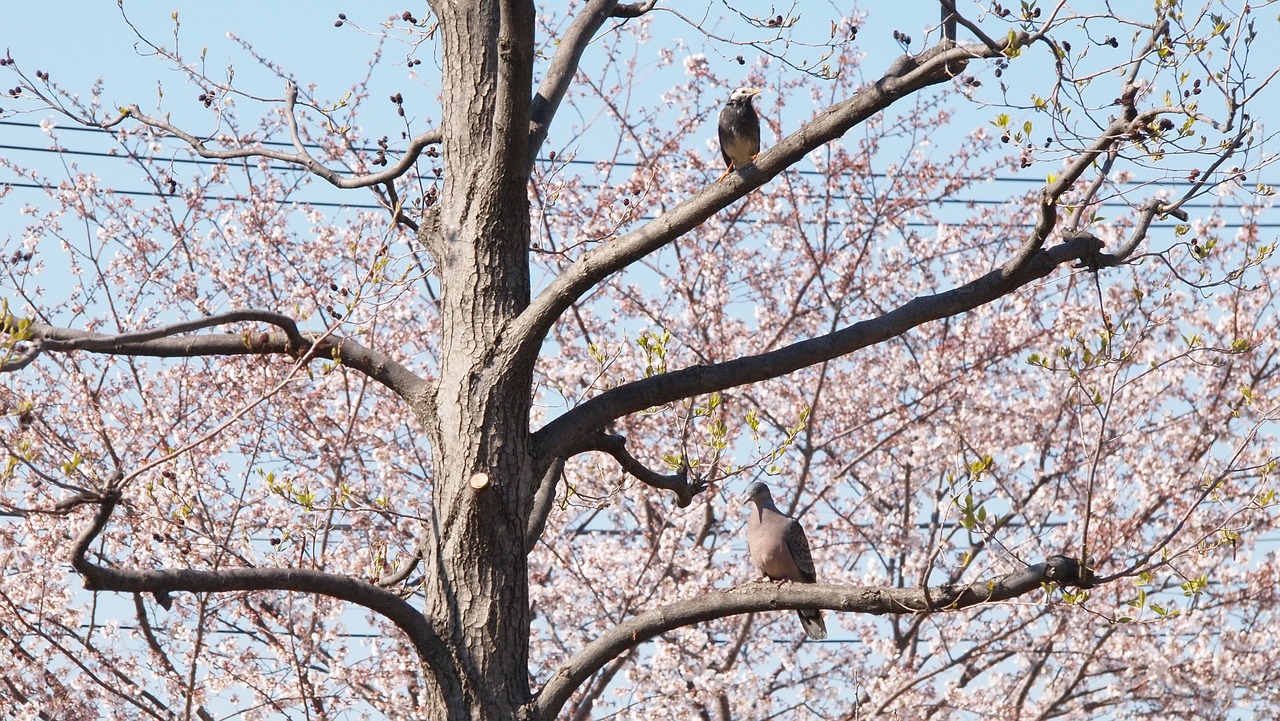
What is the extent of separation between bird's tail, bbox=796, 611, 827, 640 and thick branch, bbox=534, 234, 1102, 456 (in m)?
1.72

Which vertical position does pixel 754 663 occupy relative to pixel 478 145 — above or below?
above

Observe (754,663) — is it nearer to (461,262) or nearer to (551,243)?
(551,243)

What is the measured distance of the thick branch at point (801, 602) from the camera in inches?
134

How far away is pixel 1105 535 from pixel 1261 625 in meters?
1.59

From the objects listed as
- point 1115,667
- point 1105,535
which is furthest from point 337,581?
point 1115,667

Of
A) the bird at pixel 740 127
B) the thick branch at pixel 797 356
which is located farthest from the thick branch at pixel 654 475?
the bird at pixel 740 127

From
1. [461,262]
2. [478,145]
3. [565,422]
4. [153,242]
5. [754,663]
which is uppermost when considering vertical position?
[153,242]

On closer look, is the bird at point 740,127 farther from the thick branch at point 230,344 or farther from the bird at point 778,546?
the thick branch at point 230,344

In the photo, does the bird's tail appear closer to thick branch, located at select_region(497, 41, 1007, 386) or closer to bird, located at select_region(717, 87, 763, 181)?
thick branch, located at select_region(497, 41, 1007, 386)

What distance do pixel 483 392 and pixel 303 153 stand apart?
4.90ft

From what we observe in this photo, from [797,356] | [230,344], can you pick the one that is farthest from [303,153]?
[797,356]

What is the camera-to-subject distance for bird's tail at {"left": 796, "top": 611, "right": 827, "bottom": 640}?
5145 millimetres

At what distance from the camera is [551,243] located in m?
9.40

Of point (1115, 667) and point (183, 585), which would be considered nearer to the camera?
point (183, 585)
